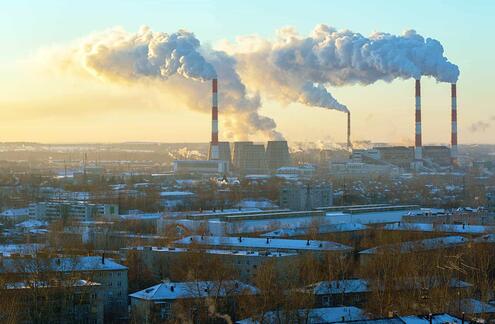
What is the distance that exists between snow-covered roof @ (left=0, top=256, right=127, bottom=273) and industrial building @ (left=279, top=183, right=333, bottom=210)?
21872mm

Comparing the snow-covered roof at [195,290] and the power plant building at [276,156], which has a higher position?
the power plant building at [276,156]

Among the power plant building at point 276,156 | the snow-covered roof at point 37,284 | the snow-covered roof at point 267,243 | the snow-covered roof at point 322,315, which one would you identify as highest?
the power plant building at point 276,156

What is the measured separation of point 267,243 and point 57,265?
271 inches

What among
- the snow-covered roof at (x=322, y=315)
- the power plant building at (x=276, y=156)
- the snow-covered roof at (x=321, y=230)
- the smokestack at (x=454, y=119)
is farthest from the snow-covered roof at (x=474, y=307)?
the power plant building at (x=276, y=156)

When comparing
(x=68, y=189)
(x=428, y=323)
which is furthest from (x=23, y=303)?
(x=68, y=189)

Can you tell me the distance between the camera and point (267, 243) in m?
23.8

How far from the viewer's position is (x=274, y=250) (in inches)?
901

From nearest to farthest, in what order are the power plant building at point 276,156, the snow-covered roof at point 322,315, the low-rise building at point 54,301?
1. the snow-covered roof at point 322,315
2. the low-rise building at point 54,301
3. the power plant building at point 276,156

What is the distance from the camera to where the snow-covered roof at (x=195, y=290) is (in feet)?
53.9

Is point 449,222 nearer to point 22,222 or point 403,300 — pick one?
point 22,222

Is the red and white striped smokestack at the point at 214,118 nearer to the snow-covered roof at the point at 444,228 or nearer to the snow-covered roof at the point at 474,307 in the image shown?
the snow-covered roof at the point at 444,228

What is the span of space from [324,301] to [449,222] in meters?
14.5

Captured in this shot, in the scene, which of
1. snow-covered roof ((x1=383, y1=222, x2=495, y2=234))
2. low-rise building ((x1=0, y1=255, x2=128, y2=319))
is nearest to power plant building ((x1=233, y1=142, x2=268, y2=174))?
snow-covered roof ((x1=383, y1=222, x2=495, y2=234))

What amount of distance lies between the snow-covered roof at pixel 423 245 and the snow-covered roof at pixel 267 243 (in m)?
0.91
